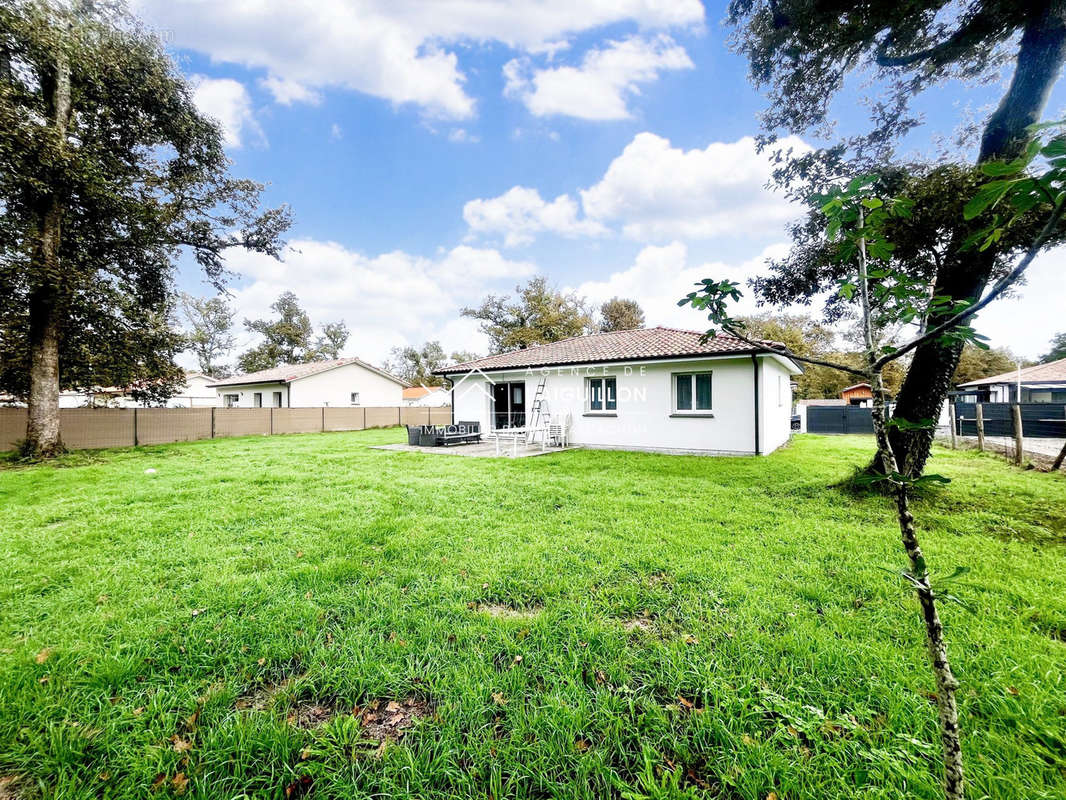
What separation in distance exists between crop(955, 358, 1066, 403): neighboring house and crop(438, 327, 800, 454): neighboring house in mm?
19885

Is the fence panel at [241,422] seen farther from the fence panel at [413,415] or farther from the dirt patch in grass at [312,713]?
the dirt patch in grass at [312,713]

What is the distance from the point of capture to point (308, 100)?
42.4ft

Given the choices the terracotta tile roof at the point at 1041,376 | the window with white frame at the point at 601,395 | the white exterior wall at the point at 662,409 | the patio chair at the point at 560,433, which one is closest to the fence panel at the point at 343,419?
the white exterior wall at the point at 662,409

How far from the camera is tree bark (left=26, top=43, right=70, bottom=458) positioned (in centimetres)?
995

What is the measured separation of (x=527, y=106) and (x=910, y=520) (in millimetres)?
17210

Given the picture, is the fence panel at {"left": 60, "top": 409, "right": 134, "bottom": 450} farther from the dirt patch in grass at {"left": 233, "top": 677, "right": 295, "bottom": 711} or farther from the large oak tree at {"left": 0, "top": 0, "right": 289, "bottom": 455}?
the dirt patch in grass at {"left": 233, "top": 677, "right": 295, "bottom": 711}

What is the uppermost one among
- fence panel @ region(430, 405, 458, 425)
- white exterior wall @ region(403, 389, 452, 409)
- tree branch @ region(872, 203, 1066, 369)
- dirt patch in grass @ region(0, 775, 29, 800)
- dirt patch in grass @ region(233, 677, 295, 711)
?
white exterior wall @ region(403, 389, 452, 409)

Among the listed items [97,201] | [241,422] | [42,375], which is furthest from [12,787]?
[241,422]

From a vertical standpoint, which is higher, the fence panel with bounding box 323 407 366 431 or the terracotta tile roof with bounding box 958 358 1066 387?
the terracotta tile roof with bounding box 958 358 1066 387

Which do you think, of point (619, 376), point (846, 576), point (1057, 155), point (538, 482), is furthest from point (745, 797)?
point (619, 376)

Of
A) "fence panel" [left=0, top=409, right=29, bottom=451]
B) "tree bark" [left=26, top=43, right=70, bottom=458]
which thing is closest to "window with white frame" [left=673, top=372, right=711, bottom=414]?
"tree bark" [left=26, top=43, right=70, bottom=458]

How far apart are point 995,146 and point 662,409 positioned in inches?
311

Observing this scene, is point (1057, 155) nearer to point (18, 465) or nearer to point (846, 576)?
point (846, 576)

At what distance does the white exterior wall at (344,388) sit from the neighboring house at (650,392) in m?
13.9
